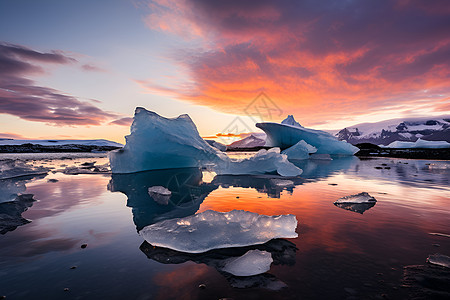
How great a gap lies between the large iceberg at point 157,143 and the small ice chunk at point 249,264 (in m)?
8.27

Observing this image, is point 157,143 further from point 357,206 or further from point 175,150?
point 357,206

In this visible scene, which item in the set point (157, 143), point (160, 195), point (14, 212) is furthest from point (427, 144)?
point (14, 212)

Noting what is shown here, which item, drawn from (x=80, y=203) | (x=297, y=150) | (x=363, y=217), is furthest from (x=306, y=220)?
(x=297, y=150)

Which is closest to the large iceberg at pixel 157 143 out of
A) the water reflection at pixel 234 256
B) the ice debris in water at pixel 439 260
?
the water reflection at pixel 234 256

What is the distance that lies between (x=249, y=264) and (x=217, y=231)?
740 millimetres

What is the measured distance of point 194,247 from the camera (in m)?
2.57

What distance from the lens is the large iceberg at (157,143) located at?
33.7 feet

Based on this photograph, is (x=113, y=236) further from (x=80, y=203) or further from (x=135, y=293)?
(x=80, y=203)

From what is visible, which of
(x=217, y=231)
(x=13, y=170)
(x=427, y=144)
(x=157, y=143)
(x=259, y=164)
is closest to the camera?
(x=217, y=231)

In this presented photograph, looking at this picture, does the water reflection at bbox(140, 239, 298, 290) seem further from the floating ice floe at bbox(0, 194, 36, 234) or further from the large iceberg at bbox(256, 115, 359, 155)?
the large iceberg at bbox(256, 115, 359, 155)

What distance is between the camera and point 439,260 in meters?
2.31

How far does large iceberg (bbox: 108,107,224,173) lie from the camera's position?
33.7 ft

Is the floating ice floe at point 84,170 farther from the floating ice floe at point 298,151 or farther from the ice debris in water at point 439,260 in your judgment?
the floating ice floe at point 298,151

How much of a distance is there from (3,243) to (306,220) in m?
4.48
